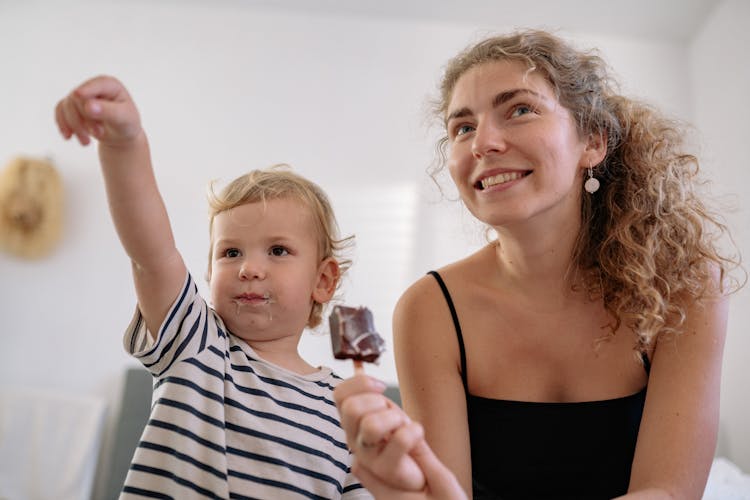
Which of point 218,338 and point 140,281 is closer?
point 140,281

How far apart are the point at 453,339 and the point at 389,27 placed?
2762mm

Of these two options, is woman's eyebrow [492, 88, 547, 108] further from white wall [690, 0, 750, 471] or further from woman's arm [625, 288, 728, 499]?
white wall [690, 0, 750, 471]

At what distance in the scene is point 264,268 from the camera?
1.18 metres

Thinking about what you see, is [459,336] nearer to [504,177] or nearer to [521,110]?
[504,177]

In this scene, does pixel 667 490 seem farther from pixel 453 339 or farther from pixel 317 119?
pixel 317 119

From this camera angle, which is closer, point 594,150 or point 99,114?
point 99,114

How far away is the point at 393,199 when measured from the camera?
143 inches

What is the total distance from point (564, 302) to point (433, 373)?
1.08ft

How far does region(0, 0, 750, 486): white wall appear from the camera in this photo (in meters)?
3.32

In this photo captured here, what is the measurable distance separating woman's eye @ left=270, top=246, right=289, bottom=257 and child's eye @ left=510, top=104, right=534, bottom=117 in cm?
52

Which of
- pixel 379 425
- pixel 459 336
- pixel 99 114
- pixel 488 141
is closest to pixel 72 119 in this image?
pixel 99 114

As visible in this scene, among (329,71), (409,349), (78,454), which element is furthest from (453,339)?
(329,71)

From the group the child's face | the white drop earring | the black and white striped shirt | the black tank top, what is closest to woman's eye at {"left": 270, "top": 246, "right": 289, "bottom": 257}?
the child's face

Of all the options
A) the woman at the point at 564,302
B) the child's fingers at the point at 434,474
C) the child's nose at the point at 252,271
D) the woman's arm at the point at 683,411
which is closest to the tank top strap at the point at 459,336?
the woman at the point at 564,302
